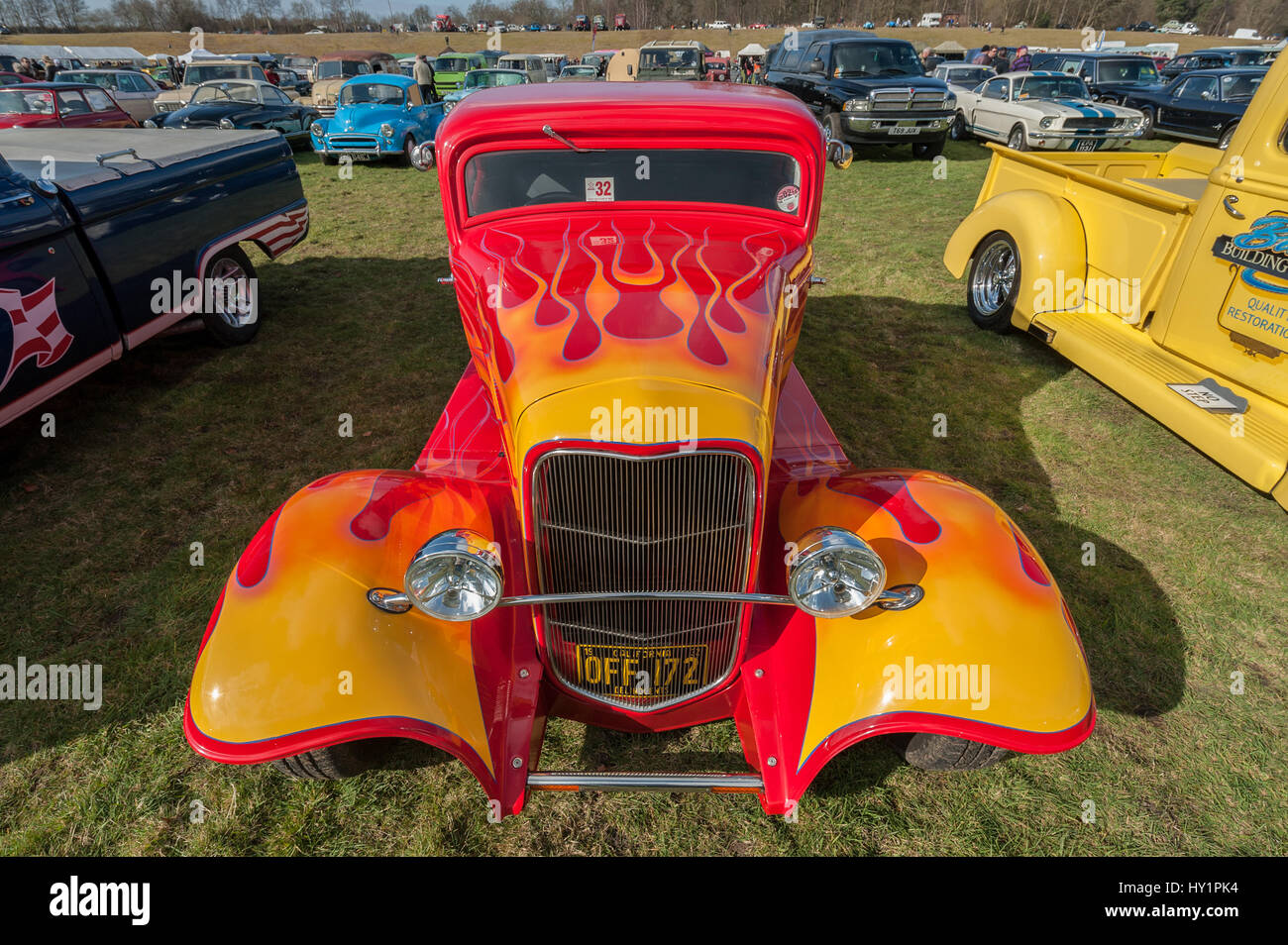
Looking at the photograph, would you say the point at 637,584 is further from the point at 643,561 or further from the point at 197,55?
the point at 197,55

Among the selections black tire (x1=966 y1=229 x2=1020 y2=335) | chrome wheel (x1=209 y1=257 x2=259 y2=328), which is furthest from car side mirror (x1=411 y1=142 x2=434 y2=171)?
black tire (x1=966 y1=229 x2=1020 y2=335)

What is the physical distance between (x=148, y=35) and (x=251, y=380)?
83.6 metres

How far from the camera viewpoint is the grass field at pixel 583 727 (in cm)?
262

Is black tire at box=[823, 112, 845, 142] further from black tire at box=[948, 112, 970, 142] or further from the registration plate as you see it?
the registration plate

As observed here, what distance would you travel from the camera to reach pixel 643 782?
7.51 feet

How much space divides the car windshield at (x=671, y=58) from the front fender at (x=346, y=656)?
63.5 feet

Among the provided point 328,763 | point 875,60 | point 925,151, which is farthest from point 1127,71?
point 328,763

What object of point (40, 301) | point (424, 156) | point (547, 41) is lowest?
point (40, 301)

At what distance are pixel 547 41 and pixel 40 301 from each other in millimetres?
67745

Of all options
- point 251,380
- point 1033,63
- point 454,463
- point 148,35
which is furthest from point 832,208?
point 148,35

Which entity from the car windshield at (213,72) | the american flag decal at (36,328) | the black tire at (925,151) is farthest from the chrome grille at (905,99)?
the car windshield at (213,72)

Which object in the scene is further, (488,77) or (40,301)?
(488,77)

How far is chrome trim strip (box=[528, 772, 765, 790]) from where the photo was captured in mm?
2283

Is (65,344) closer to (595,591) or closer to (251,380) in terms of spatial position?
(251,380)
